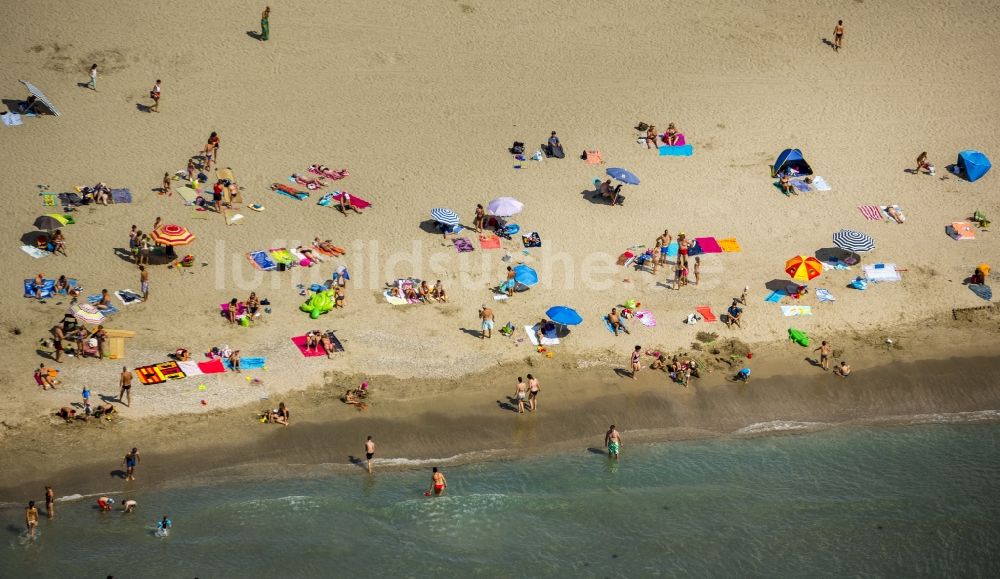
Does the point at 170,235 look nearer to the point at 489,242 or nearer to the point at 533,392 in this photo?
the point at 489,242

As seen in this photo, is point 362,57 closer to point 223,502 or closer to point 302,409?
point 302,409

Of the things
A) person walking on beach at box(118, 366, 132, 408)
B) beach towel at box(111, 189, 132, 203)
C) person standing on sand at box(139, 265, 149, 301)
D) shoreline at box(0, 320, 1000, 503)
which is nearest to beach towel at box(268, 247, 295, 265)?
person standing on sand at box(139, 265, 149, 301)

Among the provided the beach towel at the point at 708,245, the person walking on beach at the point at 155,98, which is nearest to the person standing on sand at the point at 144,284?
the person walking on beach at the point at 155,98

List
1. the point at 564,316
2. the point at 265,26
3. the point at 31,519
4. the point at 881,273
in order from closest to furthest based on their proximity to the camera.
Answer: the point at 31,519
the point at 564,316
the point at 881,273
the point at 265,26

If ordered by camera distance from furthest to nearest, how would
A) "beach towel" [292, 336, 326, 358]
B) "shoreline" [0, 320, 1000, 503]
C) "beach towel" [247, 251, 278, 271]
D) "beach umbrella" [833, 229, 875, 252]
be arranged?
"beach umbrella" [833, 229, 875, 252] → "beach towel" [247, 251, 278, 271] → "beach towel" [292, 336, 326, 358] → "shoreline" [0, 320, 1000, 503]

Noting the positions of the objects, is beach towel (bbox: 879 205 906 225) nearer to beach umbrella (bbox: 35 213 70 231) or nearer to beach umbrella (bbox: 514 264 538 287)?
beach umbrella (bbox: 514 264 538 287)

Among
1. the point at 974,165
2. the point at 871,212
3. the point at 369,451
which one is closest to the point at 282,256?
the point at 369,451
